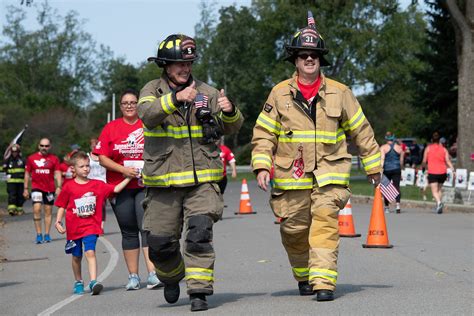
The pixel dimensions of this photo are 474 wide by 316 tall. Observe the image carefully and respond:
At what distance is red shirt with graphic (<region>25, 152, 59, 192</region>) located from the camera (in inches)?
758

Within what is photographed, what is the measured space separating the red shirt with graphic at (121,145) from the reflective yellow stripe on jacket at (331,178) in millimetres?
2425

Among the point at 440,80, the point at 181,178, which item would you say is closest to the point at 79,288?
the point at 181,178

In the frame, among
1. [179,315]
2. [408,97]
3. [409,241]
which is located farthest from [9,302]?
[408,97]

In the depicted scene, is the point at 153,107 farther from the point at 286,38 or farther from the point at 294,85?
the point at 286,38

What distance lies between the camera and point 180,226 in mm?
8922

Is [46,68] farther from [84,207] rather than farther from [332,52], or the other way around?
[84,207]

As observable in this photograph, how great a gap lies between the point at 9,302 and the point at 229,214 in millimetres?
15188

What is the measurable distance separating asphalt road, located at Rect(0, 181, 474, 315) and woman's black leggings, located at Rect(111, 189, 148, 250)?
55 centimetres

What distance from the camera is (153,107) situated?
8.48 meters

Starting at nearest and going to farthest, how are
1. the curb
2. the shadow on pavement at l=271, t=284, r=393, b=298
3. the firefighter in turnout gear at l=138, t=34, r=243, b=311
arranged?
the firefighter in turnout gear at l=138, t=34, r=243, b=311
the shadow on pavement at l=271, t=284, r=393, b=298
the curb

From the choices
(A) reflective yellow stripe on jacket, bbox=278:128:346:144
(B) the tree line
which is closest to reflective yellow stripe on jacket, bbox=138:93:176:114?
(A) reflective yellow stripe on jacket, bbox=278:128:346:144

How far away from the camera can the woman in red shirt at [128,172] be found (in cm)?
1061

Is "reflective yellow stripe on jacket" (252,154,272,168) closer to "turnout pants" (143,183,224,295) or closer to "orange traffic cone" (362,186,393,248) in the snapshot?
"turnout pants" (143,183,224,295)

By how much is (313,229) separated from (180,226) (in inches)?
41.2
